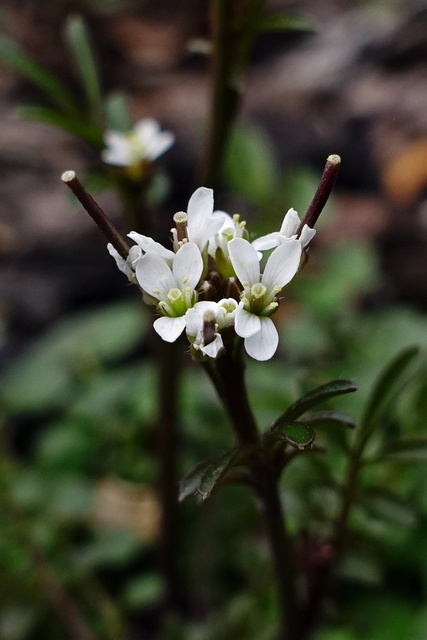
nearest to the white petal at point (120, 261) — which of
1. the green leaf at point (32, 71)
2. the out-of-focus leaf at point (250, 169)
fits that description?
the green leaf at point (32, 71)

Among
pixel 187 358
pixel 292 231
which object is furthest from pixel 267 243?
pixel 187 358

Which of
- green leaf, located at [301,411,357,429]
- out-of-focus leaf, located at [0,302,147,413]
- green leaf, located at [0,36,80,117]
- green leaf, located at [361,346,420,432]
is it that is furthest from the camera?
out-of-focus leaf, located at [0,302,147,413]

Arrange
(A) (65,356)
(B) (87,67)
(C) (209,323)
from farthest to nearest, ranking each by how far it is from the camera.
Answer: (A) (65,356) → (B) (87,67) → (C) (209,323)

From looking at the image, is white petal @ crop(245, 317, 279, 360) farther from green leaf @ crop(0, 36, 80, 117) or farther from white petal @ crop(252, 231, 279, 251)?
green leaf @ crop(0, 36, 80, 117)

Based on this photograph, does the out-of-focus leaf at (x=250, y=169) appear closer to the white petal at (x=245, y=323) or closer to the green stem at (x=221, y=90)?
the green stem at (x=221, y=90)

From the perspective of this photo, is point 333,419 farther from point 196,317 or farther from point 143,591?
point 143,591

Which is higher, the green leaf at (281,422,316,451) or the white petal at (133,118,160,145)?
the white petal at (133,118,160,145)

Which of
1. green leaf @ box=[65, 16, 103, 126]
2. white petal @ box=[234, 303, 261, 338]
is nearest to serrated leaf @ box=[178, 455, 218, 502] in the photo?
white petal @ box=[234, 303, 261, 338]
